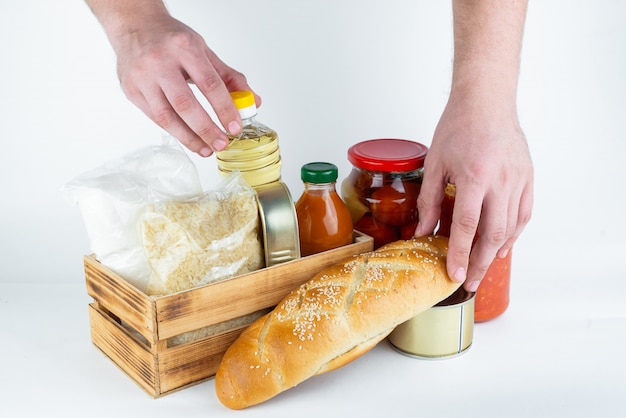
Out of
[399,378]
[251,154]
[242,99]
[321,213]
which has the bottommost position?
[399,378]

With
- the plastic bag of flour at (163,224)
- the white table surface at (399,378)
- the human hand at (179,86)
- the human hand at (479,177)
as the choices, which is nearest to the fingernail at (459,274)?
the human hand at (479,177)

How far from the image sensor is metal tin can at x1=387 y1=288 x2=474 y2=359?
1649 mm

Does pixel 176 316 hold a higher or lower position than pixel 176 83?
lower

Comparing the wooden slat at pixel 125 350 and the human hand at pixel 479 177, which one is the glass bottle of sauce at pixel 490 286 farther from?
the wooden slat at pixel 125 350

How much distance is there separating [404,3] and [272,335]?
3.58 feet

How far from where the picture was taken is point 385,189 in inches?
69.9

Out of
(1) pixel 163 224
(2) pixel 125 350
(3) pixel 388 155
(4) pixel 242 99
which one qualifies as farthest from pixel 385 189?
(2) pixel 125 350

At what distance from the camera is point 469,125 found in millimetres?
1599

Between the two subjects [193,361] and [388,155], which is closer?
[193,361]

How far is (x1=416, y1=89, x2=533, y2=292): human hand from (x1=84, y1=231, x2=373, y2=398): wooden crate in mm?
248

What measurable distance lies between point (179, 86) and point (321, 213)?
38cm

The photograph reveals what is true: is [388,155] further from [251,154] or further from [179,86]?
[179,86]

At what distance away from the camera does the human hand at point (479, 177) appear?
1.56 metres

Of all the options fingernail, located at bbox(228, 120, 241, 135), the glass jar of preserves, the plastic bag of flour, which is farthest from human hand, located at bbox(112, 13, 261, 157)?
the glass jar of preserves
